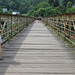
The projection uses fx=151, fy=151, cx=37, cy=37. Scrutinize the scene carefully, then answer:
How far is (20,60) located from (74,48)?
2301mm

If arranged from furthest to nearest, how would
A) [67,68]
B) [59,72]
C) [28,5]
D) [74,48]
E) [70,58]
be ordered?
[28,5]
[74,48]
[70,58]
[67,68]
[59,72]

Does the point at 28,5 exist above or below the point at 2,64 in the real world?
above

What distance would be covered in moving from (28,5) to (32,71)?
15397cm

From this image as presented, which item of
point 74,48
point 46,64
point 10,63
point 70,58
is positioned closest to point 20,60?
point 10,63

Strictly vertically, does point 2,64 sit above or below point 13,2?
below

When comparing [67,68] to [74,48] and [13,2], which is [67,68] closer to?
[74,48]

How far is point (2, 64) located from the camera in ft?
12.2

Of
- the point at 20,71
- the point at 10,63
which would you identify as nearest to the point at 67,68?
the point at 20,71

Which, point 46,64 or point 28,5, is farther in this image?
point 28,5

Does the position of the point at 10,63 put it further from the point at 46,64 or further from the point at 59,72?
the point at 59,72

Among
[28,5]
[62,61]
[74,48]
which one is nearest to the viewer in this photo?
[62,61]

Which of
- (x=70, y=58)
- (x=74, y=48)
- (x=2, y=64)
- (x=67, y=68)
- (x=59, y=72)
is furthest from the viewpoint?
(x=74, y=48)

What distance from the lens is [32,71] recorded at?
3.29 meters

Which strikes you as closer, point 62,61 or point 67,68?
point 67,68
